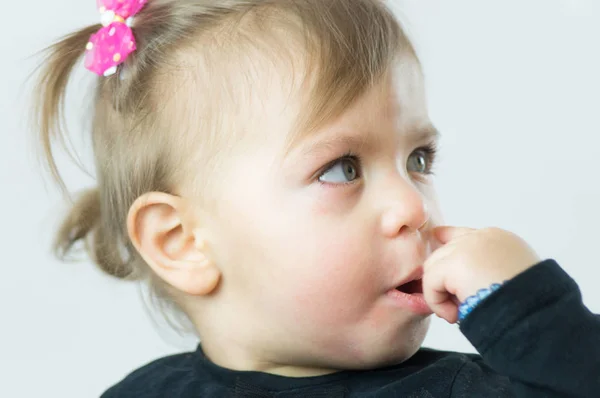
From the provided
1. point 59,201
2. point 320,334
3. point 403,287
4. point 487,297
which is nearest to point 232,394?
point 320,334

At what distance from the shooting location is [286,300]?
4.68 feet

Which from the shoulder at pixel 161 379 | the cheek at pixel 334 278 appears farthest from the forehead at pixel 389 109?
the shoulder at pixel 161 379

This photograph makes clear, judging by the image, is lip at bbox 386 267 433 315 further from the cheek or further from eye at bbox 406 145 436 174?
eye at bbox 406 145 436 174

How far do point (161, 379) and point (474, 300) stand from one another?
641 millimetres

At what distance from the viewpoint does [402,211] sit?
1.38 metres

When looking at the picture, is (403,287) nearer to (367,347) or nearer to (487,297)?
(367,347)

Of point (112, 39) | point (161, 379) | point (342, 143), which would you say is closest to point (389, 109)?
point (342, 143)

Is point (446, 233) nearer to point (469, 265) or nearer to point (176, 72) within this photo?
point (469, 265)

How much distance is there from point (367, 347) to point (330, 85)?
353 mm

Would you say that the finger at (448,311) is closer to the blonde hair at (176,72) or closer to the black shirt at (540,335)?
the black shirt at (540,335)

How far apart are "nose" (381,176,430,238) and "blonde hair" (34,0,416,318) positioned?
13 cm

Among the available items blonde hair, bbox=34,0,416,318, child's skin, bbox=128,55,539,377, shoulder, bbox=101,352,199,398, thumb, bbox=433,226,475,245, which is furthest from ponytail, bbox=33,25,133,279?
thumb, bbox=433,226,475,245

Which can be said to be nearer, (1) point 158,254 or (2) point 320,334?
(2) point 320,334

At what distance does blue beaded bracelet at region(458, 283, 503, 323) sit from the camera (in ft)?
4.05
